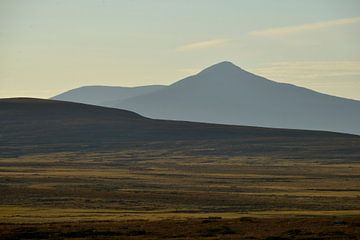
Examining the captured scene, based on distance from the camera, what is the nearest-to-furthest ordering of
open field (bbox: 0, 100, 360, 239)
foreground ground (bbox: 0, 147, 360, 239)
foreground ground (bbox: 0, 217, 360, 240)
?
foreground ground (bbox: 0, 217, 360, 240)
foreground ground (bbox: 0, 147, 360, 239)
open field (bbox: 0, 100, 360, 239)

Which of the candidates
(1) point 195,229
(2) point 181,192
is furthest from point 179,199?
(1) point 195,229

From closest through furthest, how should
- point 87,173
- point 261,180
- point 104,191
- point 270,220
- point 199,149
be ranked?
1. point 270,220
2. point 104,191
3. point 261,180
4. point 87,173
5. point 199,149

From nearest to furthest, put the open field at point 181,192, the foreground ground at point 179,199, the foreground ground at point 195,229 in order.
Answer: the foreground ground at point 195,229 < the foreground ground at point 179,199 < the open field at point 181,192

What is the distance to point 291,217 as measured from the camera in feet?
207

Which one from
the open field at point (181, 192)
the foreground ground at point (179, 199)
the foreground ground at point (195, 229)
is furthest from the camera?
the open field at point (181, 192)

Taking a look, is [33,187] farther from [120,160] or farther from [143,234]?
Answer: [120,160]

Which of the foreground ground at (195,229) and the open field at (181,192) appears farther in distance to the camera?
the open field at (181,192)

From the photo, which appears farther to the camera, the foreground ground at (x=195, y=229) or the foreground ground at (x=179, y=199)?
the foreground ground at (x=179, y=199)

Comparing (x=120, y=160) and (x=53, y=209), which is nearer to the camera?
(x=53, y=209)

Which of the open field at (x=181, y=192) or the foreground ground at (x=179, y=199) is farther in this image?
A: the open field at (x=181, y=192)

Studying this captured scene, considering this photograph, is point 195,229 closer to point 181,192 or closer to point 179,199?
point 179,199

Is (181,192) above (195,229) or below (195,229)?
above

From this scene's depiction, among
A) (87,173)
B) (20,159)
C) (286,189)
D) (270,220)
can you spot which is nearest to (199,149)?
(20,159)

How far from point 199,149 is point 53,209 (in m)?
121
